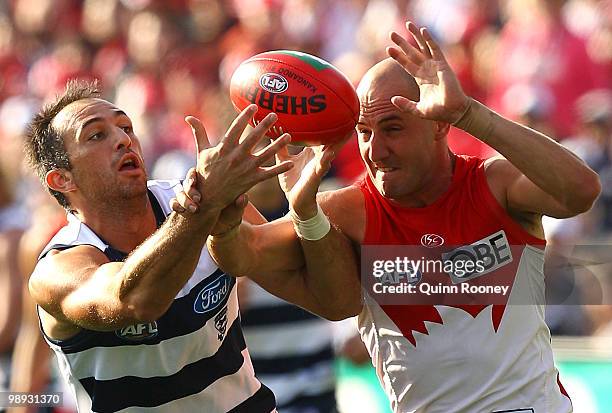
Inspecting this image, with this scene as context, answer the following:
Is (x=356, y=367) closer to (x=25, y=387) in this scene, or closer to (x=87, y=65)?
(x=25, y=387)

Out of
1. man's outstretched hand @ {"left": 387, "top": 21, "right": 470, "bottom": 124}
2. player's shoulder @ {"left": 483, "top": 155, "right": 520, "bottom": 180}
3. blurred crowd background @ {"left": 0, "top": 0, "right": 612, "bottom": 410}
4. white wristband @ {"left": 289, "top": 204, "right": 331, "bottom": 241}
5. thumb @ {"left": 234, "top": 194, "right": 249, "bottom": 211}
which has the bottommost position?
blurred crowd background @ {"left": 0, "top": 0, "right": 612, "bottom": 410}

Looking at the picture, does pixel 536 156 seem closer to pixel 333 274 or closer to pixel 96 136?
pixel 333 274

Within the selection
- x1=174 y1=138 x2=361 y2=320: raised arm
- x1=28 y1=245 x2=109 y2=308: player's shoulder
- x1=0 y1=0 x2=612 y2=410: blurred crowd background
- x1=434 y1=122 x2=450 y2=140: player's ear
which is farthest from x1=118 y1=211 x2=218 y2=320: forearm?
x1=0 y1=0 x2=612 y2=410: blurred crowd background

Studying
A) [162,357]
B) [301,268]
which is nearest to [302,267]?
[301,268]

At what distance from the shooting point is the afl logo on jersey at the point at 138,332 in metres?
4.85

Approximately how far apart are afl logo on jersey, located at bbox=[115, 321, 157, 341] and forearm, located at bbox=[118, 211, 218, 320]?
486 millimetres

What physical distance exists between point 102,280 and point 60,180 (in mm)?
841

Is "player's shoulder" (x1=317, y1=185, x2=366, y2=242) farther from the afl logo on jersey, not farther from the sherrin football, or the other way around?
the afl logo on jersey

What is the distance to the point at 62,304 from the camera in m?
4.65

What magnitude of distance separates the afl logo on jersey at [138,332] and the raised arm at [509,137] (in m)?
1.32

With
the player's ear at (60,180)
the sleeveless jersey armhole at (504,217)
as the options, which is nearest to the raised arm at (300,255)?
the sleeveless jersey armhole at (504,217)

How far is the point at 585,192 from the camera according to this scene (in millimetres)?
4664

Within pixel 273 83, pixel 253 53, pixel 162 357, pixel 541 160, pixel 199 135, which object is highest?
pixel 199 135

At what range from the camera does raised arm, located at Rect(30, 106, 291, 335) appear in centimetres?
420
